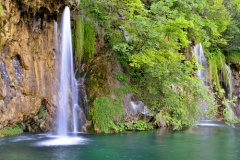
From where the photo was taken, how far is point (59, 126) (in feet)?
52.1

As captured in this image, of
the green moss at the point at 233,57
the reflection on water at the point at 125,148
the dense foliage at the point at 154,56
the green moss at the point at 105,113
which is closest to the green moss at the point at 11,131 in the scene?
the reflection on water at the point at 125,148

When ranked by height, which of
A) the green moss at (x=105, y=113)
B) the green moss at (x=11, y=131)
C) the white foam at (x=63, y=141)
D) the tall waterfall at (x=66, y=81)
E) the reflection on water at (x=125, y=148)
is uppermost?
the tall waterfall at (x=66, y=81)

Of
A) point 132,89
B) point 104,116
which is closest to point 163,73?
point 132,89

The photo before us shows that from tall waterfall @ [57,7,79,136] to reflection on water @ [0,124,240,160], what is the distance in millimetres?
2132

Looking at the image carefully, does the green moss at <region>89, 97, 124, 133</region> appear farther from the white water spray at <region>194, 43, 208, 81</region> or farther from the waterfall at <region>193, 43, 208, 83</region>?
the white water spray at <region>194, 43, 208, 81</region>

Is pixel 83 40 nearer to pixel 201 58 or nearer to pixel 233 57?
pixel 201 58

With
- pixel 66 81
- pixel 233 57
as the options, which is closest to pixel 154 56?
pixel 66 81

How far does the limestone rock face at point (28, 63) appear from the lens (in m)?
14.0

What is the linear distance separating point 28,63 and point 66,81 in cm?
234

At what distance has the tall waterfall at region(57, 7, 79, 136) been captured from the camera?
641 inches

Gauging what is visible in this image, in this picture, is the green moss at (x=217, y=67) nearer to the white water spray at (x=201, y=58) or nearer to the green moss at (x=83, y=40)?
the white water spray at (x=201, y=58)

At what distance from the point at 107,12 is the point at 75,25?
2478 millimetres

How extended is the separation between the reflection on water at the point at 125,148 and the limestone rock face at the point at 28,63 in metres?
1.41

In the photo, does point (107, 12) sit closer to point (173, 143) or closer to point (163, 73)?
point (163, 73)
